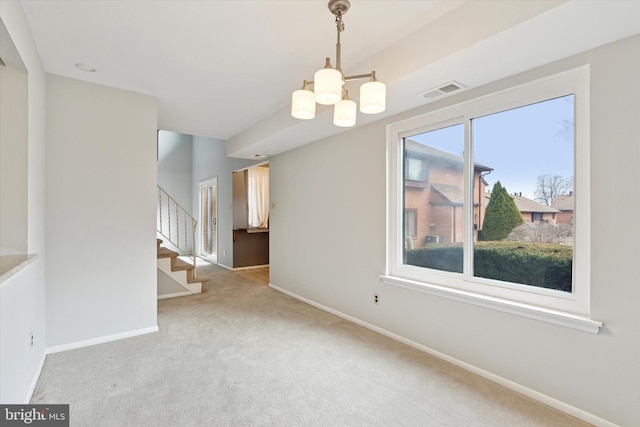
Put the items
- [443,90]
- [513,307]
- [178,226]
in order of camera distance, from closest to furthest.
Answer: [513,307] → [443,90] → [178,226]

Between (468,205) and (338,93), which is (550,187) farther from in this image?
(338,93)

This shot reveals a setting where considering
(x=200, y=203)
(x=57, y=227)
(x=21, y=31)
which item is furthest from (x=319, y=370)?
(x=200, y=203)

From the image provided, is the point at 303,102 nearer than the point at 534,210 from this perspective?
Yes

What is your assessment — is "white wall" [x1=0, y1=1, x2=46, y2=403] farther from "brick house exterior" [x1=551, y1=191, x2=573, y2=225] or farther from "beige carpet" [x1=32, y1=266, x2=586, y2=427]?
"brick house exterior" [x1=551, y1=191, x2=573, y2=225]

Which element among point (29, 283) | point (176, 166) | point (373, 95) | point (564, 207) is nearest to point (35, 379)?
point (29, 283)

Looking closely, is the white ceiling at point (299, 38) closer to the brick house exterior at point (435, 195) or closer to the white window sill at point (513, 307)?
the brick house exterior at point (435, 195)

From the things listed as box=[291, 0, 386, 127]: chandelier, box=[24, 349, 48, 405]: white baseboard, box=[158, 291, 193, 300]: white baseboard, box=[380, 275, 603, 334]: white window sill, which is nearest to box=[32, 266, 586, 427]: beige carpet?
box=[24, 349, 48, 405]: white baseboard

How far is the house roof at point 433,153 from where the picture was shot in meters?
2.54

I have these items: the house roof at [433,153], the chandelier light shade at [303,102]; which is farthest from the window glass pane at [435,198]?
the chandelier light shade at [303,102]

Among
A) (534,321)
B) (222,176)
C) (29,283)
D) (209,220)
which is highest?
(222,176)

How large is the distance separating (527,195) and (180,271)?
4.67 meters

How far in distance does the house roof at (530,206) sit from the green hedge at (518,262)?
0.25m

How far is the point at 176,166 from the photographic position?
875 cm

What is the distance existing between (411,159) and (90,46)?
2900 mm
